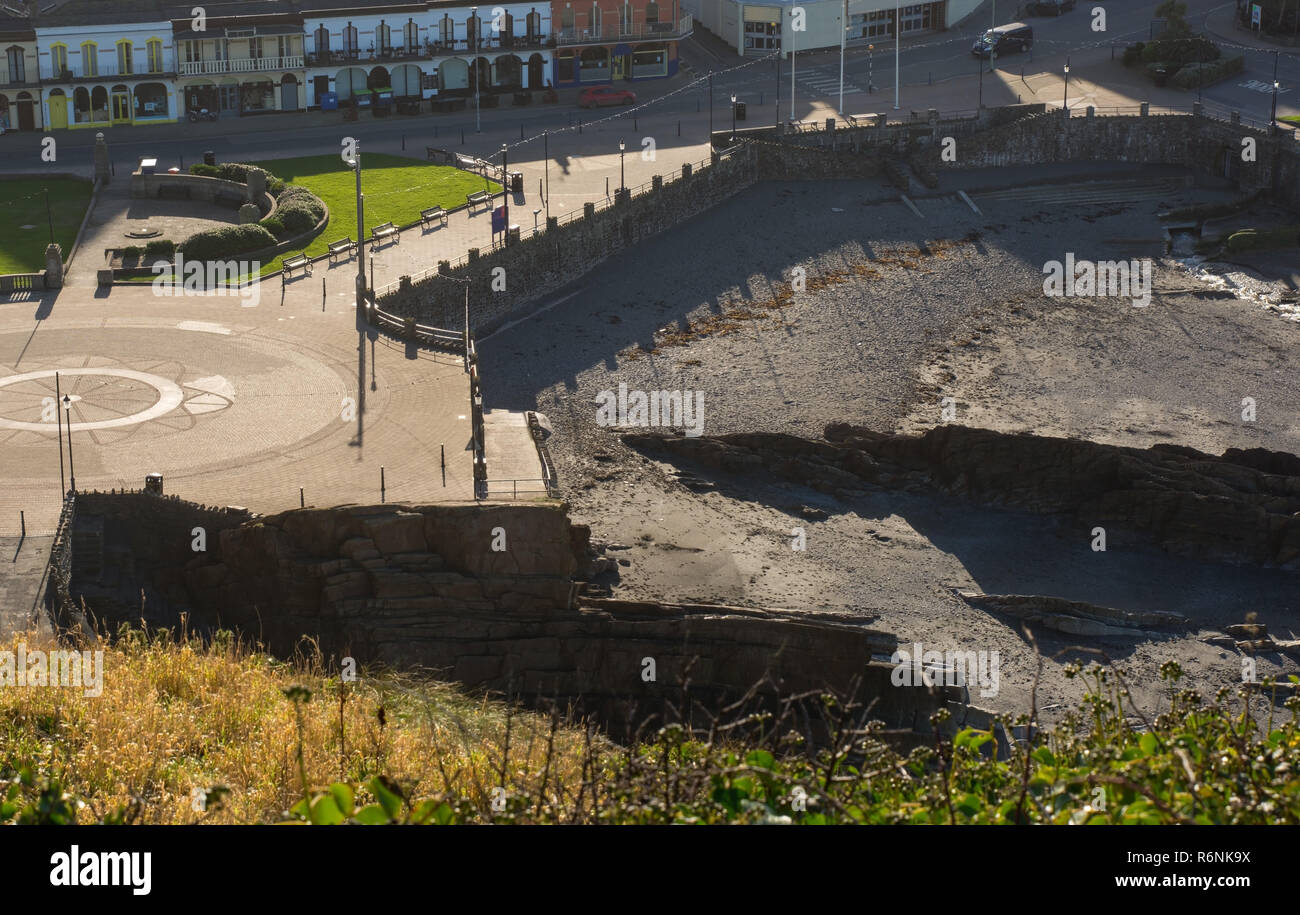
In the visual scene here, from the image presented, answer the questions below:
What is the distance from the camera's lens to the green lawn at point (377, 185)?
67.6 metres

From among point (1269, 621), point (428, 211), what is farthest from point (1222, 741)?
point (428, 211)

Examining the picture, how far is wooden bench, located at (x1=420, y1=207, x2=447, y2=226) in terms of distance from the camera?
2643 inches

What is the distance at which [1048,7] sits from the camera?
318ft

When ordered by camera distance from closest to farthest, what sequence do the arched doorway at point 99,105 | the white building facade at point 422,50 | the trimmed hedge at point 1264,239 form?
the trimmed hedge at point 1264,239, the arched doorway at point 99,105, the white building facade at point 422,50

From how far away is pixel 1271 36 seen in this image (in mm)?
92875

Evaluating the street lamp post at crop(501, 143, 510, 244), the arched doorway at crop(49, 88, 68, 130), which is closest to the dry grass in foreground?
the street lamp post at crop(501, 143, 510, 244)

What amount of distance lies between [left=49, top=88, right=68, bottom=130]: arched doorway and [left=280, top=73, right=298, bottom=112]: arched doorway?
1025 centimetres

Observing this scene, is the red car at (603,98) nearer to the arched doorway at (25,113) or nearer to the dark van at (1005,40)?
the dark van at (1005,40)

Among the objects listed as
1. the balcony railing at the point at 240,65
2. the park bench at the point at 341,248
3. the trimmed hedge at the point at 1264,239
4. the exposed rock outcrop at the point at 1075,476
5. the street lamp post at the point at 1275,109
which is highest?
the balcony railing at the point at 240,65

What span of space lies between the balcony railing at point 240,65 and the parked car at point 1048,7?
43169mm

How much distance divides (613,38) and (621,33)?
509 mm

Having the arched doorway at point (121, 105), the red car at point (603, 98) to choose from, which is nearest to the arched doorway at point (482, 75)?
the red car at point (603, 98)

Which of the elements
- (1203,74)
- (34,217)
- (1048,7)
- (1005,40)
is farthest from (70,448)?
(1048,7)

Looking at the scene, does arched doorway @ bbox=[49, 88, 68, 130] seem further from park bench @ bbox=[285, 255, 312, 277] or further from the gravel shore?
the gravel shore
